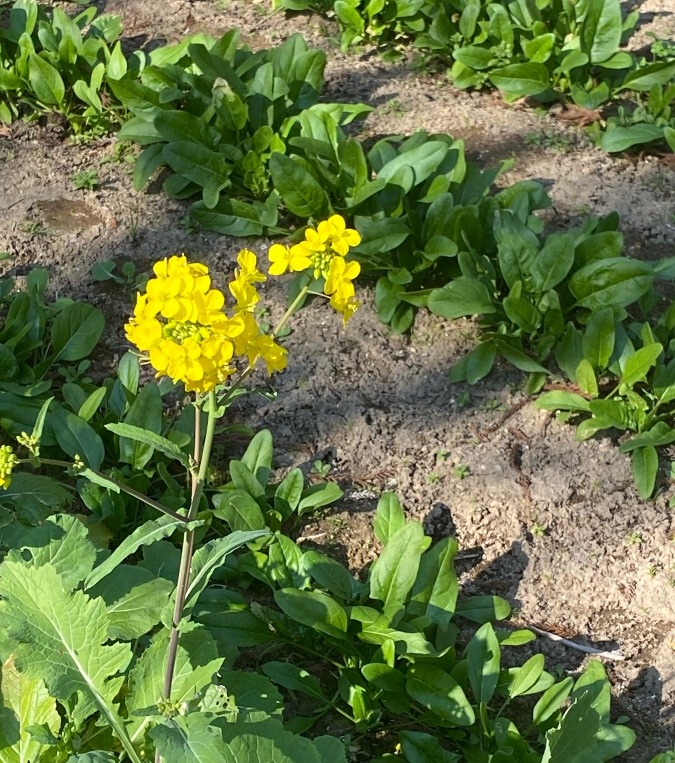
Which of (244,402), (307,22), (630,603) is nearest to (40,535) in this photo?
(244,402)

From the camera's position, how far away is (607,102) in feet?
14.3

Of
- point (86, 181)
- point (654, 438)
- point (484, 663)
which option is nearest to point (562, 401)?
point (654, 438)

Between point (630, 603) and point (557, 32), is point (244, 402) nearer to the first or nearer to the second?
point (630, 603)

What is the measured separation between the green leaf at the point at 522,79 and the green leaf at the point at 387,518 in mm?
2355

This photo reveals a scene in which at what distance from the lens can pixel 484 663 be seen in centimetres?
246

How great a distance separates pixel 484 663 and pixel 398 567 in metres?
0.35

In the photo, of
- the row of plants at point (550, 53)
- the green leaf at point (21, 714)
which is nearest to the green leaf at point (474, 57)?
the row of plants at point (550, 53)

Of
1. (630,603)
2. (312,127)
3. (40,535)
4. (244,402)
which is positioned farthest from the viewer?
(312,127)

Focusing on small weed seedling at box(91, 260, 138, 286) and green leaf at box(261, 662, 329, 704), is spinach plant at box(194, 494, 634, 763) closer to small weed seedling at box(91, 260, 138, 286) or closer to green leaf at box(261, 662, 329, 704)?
green leaf at box(261, 662, 329, 704)

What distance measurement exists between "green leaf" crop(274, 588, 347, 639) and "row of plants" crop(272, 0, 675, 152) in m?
2.63

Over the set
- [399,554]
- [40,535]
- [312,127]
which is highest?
[312,127]

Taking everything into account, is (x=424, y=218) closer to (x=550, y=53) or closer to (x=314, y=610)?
(x=550, y=53)

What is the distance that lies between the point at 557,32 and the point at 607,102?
42 centimetres

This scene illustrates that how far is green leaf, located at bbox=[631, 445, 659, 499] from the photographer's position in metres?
2.94
